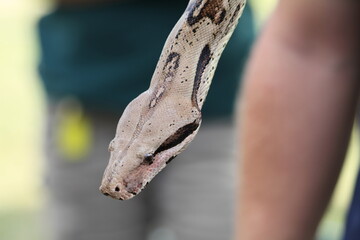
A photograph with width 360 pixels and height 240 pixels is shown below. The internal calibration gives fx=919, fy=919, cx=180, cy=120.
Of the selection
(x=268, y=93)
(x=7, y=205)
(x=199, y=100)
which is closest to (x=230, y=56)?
(x=268, y=93)

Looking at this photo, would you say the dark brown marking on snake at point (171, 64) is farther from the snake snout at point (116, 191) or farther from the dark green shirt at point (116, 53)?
the dark green shirt at point (116, 53)

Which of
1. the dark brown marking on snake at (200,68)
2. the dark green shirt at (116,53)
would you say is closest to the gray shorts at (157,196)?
the dark green shirt at (116,53)

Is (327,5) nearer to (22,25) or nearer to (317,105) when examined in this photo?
(317,105)

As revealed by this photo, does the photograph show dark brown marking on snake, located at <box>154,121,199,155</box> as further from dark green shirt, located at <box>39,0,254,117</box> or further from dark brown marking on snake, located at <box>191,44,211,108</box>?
dark green shirt, located at <box>39,0,254,117</box>

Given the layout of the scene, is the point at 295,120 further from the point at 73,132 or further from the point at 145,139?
the point at 73,132

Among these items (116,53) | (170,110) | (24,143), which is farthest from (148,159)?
(24,143)

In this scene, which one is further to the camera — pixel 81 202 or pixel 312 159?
pixel 81 202
